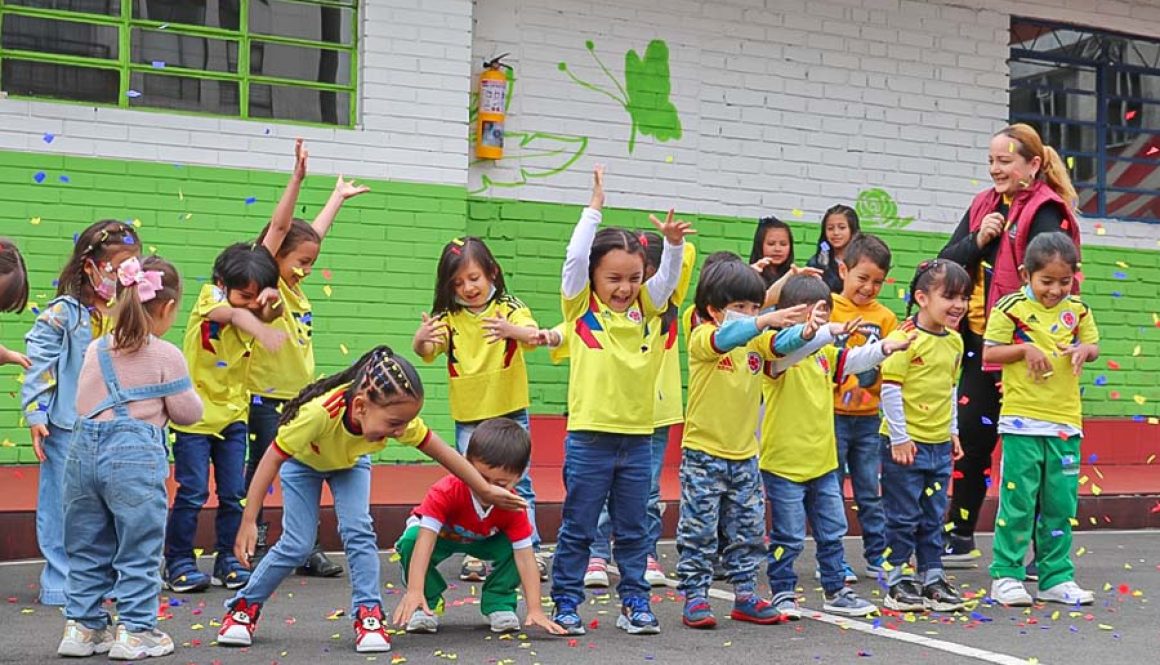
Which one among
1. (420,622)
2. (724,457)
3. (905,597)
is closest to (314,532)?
(420,622)

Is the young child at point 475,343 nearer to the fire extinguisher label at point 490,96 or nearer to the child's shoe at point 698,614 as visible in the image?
the child's shoe at point 698,614

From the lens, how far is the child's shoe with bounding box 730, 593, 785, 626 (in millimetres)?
6258

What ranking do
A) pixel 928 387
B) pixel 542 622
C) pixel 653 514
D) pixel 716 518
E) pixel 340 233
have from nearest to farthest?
pixel 542 622
pixel 716 518
pixel 928 387
pixel 653 514
pixel 340 233

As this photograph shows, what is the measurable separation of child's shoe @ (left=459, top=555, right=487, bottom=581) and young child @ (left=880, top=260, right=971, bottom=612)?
1.95m

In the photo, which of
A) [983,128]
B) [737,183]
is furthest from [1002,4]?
[737,183]

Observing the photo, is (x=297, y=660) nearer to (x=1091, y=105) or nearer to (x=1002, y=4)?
(x=1002, y=4)

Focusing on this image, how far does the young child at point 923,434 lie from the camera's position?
22.4 feet

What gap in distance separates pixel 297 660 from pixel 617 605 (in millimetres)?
1749

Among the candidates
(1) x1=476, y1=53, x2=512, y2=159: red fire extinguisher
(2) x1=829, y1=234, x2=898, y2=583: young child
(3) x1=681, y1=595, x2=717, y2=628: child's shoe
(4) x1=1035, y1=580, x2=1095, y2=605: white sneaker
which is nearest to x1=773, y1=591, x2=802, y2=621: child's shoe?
(3) x1=681, y1=595, x2=717, y2=628: child's shoe

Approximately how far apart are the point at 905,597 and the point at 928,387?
0.97 meters

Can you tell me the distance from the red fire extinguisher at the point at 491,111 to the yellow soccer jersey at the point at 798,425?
198 inches

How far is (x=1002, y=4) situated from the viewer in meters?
13.4

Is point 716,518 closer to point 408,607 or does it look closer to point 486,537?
point 486,537

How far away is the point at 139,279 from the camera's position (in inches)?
215
